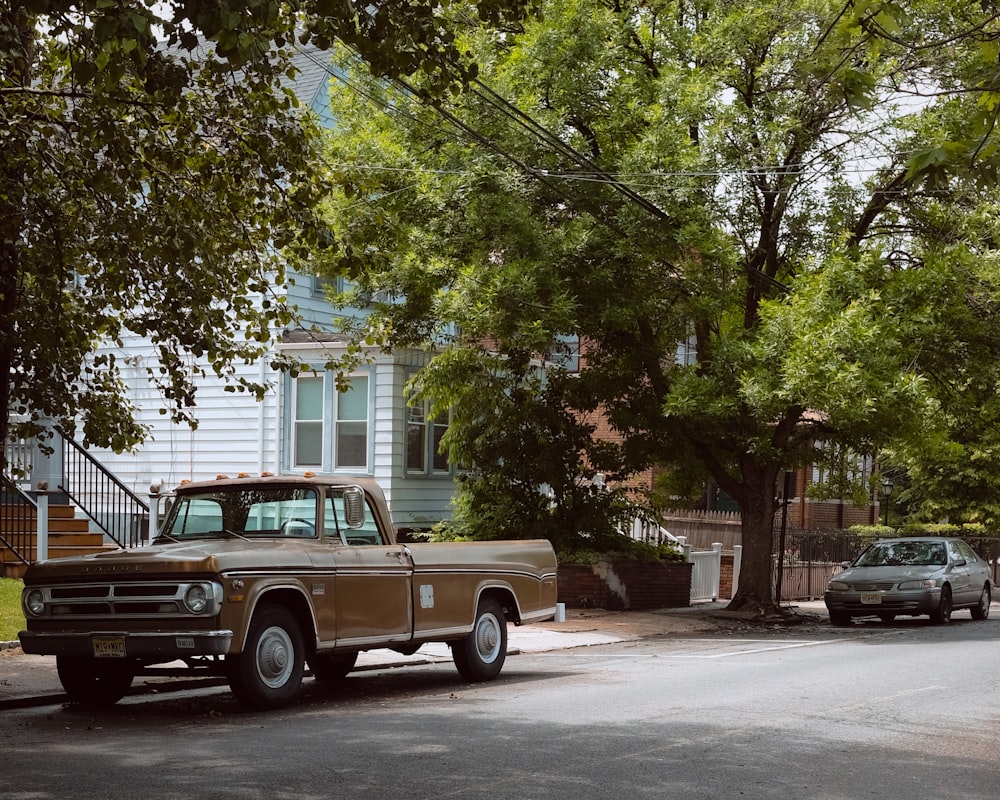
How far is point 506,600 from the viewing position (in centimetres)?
1403

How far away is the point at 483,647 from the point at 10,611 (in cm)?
610

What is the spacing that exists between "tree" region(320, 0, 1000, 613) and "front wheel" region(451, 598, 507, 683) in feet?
20.8

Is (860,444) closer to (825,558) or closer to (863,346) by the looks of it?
(863,346)

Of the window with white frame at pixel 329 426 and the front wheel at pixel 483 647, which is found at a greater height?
the window with white frame at pixel 329 426

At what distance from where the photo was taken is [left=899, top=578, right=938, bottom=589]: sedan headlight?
23.8 m

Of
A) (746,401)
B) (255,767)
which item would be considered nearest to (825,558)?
(746,401)

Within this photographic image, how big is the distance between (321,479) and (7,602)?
6.38 m

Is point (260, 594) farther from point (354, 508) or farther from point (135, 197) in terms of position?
point (135, 197)

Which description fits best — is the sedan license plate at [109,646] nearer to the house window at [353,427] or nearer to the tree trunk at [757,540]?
the tree trunk at [757,540]

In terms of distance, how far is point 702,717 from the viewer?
11125 millimetres

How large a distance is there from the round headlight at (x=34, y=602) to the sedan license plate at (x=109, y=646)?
71 centimetres

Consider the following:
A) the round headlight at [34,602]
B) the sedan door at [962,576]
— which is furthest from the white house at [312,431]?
the round headlight at [34,602]

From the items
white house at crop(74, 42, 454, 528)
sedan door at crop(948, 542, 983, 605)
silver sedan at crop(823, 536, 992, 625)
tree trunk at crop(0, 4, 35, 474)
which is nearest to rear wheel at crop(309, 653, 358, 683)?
tree trunk at crop(0, 4, 35, 474)

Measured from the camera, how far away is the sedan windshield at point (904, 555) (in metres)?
24.7
